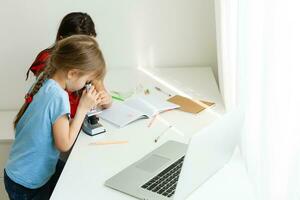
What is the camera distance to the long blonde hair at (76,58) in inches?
62.1

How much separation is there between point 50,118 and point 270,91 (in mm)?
843

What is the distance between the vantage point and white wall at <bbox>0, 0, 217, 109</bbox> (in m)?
2.54

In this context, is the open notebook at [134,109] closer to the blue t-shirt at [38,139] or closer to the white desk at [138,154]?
the white desk at [138,154]

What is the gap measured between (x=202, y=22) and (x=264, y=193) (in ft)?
4.86

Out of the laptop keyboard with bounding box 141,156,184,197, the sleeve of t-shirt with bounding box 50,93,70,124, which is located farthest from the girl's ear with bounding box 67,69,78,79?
the laptop keyboard with bounding box 141,156,184,197

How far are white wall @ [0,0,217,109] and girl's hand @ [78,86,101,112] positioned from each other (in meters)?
0.92

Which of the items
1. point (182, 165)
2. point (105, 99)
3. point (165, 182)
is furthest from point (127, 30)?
point (182, 165)

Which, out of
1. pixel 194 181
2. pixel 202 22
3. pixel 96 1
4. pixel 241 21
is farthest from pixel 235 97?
pixel 96 1

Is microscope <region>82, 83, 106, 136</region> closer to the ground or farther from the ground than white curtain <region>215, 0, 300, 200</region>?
closer to the ground

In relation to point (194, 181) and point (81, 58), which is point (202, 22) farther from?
point (194, 181)

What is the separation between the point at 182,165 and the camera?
1.08 m

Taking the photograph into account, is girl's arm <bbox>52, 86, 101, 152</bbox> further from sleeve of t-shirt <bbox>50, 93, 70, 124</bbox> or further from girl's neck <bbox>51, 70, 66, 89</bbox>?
girl's neck <bbox>51, 70, 66, 89</bbox>

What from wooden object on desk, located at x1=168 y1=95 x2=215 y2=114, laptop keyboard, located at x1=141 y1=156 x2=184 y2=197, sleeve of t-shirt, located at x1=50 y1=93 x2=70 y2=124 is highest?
sleeve of t-shirt, located at x1=50 y1=93 x2=70 y2=124

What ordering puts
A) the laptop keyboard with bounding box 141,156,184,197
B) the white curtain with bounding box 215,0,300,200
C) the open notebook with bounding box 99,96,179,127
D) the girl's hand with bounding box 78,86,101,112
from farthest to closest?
the open notebook with bounding box 99,96,179,127
the girl's hand with bounding box 78,86,101,112
the laptop keyboard with bounding box 141,156,184,197
the white curtain with bounding box 215,0,300,200
